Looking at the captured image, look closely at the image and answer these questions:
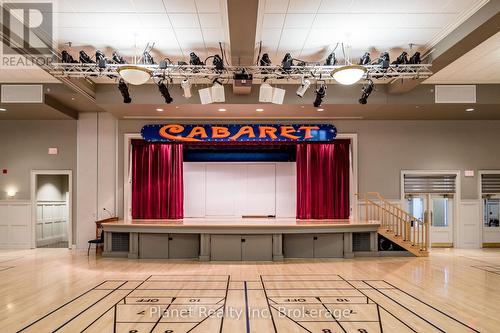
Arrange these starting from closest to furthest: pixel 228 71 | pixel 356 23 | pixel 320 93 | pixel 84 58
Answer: pixel 356 23 → pixel 84 58 → pixel 228 71 → pixel 320 93

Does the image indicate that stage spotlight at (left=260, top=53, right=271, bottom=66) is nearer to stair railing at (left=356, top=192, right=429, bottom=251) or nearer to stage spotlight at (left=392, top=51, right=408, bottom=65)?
stage spotlight at (left=392, top=51, right=408, bottom=65)

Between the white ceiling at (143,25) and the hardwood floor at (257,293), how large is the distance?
4.20 m

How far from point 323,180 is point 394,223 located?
2156 millimetres

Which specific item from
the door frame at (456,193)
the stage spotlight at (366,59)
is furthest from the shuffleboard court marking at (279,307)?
the door frame at (456,193)

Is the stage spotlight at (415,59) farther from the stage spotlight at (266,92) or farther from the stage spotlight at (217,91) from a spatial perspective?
the stage spotlight at (217,91)

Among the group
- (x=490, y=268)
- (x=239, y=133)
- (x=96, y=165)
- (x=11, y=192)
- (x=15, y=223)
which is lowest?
(x=490, y=268)

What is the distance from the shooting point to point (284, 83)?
8.55 m

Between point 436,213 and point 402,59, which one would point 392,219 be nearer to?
point 436,213

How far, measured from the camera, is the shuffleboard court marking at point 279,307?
4.34 m

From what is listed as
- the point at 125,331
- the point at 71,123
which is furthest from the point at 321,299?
the point at 71,123

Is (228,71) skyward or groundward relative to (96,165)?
skyward

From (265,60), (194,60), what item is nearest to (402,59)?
(265,60)

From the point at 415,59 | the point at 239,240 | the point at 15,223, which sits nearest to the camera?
the point at 415,59

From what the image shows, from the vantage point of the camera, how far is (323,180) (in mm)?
10203
